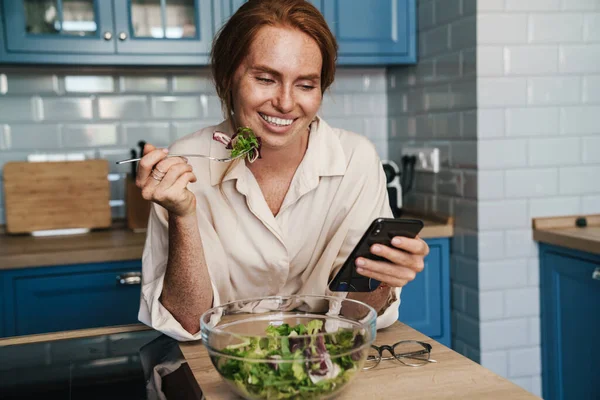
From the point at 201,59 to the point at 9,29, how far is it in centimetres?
73

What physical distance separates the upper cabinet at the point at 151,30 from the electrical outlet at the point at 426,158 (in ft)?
1.28

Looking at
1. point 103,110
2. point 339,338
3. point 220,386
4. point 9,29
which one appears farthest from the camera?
point 103,110

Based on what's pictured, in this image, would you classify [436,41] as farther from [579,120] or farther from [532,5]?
[579,120]

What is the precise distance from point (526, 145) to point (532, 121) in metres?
0.09

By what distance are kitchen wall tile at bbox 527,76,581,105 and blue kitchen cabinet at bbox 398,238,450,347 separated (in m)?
0.64

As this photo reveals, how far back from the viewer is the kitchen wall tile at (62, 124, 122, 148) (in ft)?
9.78

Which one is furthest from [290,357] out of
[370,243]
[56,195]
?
[56,195]

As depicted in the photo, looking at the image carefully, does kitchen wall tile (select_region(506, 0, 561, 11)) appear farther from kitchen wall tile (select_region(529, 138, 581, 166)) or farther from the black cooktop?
the black cooktop

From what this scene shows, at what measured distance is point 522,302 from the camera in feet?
8.61

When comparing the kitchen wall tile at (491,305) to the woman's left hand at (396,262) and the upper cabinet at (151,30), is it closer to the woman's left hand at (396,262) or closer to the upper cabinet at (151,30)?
the upper cabinet at (151,30)

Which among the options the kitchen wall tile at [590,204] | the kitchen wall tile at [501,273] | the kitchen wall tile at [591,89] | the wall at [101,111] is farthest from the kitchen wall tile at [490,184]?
the wall at [101,111]

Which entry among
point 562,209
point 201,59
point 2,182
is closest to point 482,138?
point 562,209

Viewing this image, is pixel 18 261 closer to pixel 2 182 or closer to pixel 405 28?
pixel 2 182

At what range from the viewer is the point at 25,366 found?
1195 millimetres
